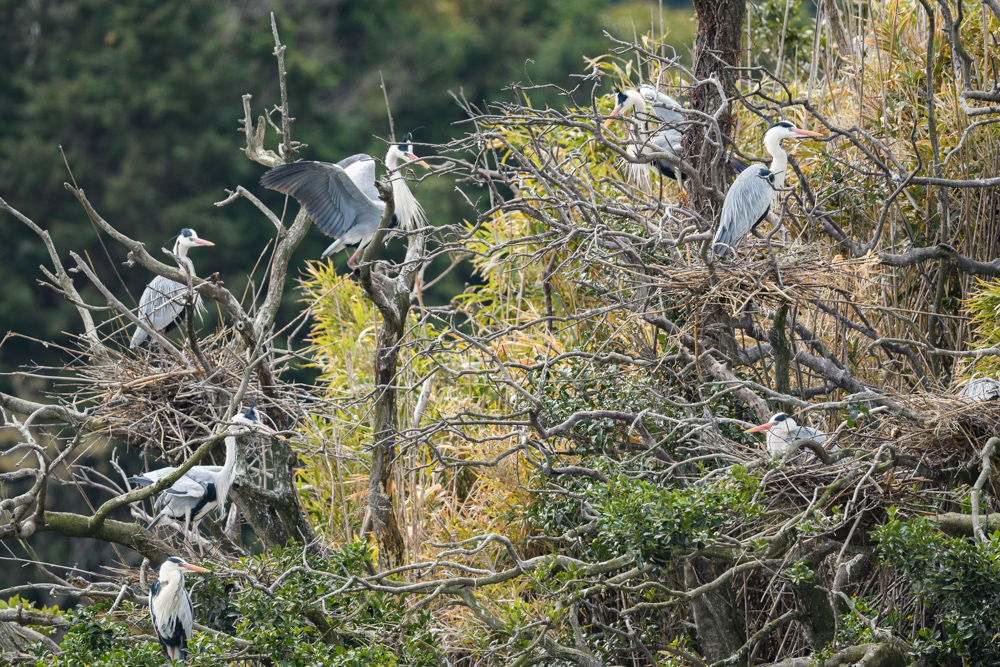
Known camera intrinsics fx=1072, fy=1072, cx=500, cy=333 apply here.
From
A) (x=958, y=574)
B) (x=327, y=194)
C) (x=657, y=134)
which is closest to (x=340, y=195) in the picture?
(x=327, y=194)

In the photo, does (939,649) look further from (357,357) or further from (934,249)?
(357,357)

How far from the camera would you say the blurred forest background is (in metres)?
14.4

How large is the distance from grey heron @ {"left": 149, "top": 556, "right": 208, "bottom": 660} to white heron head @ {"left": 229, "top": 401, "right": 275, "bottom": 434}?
54 centimetres

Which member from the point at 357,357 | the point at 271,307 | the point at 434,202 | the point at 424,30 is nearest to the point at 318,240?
the point at 434,202

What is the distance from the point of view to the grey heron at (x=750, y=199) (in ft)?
14.3

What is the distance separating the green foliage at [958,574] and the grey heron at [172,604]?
91.8 inches

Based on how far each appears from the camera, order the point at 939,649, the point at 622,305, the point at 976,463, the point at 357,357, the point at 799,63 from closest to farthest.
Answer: the point at 939,649
the point at 976,463
the point at 622,305
the point at 357,357
the point at 799,63

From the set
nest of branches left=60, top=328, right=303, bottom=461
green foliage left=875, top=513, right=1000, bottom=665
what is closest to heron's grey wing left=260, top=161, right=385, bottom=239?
nest of branches left=60, top=328, right=303, bottom=461

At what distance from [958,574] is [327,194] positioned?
3199 millimetres

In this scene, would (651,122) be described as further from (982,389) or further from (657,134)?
(982,389)

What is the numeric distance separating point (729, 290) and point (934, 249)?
1213 millimetres

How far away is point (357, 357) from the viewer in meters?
7.09

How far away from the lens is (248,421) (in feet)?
13.9

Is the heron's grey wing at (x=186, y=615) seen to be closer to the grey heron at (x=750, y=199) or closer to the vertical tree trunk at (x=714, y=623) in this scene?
the vertical tree trunk at (x=714, y=623)
